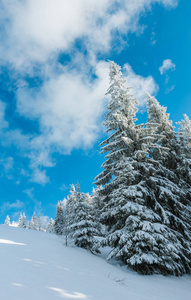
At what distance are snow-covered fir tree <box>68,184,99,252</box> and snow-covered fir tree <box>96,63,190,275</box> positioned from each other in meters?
2.11

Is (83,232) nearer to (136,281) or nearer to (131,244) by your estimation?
(131,244)

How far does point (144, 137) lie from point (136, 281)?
9.02 meters

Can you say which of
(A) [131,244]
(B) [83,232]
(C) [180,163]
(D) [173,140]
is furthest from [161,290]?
(D) [173,140]

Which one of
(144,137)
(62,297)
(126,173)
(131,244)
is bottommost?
(62,297)

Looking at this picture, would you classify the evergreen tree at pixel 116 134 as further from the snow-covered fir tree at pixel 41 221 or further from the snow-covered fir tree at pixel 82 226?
the snow-covered fir tree at pixel 41 221

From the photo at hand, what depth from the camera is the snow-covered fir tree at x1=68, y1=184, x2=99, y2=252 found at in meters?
13.9

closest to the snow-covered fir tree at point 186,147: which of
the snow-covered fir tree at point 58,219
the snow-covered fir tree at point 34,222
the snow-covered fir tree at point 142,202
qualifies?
the snow-covered fir tree at point 142,202

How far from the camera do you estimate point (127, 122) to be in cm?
1407

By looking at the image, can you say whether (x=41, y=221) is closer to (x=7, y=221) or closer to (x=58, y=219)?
(x=7, y=221)

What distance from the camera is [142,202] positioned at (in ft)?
36.8

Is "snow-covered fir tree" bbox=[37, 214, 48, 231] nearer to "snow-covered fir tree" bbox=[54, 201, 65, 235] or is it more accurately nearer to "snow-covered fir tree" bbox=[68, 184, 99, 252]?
"snow-covered fir tree" bbox=[54, 201, 65, 235]

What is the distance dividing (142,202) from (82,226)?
20.4 ft

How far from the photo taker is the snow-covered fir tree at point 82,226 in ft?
45.6

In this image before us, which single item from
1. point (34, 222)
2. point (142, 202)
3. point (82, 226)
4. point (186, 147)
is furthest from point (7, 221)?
point (186, 147)
